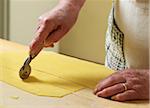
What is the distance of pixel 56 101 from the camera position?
625 millimetres

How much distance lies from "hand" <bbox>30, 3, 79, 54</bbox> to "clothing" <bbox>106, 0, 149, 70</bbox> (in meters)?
0.14

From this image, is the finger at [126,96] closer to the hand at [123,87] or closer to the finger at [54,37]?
the hand at [123,87]

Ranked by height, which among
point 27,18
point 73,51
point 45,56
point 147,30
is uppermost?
point 147,30

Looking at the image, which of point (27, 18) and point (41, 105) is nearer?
point (41, 105)

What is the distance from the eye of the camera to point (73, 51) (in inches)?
83.9

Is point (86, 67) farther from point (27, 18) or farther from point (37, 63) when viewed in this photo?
point (27, 18)

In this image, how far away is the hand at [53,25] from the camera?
2.57ft

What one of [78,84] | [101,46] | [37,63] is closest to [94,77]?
[78,84]

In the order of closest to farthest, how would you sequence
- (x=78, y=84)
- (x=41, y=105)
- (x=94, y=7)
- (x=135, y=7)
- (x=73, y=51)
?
(x=41, y=105), (x=78, y=84), (x=135, y=7), (x=94, y=7), (x=73, y=51)

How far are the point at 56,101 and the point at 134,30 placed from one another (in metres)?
0.35

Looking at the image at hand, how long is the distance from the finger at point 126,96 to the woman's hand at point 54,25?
25 cm

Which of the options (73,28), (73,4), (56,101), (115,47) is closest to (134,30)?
(115,47)

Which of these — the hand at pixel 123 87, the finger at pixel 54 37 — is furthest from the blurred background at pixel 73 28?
the hand at pixel 123 87

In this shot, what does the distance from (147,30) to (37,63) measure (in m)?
0.31
